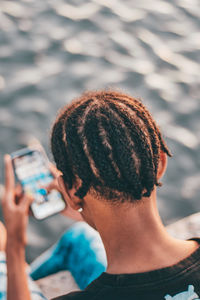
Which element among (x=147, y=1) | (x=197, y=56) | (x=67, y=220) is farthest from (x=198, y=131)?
(x=147, y=1)

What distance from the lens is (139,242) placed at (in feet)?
4.11

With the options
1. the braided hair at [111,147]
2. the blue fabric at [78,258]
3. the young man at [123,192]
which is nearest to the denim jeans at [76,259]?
the blue fabric at [78,258]

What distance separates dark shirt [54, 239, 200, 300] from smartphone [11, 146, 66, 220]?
1143 millimetres

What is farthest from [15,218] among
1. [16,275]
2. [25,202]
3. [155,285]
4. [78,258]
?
[155,285]

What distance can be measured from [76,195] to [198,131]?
7.55 ft

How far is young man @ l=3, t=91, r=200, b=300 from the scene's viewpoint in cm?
118

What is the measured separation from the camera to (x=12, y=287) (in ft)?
5.12

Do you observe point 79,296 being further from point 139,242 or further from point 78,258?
point 78,258

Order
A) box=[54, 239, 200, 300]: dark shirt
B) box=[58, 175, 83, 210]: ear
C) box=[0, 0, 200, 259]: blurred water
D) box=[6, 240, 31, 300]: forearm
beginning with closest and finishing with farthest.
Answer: box=[54, 239, 200, 300]: dark shirt, box=[58, 175, 83, 210]: ear, box=[6, 240, 31, 300]: forearm, box=[0, 0, 200, 259]: blurred water

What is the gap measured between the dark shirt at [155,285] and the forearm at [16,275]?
0.45m

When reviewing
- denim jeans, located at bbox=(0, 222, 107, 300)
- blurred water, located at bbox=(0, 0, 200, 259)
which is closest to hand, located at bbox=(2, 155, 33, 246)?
denim jeans, located at bbox=(0, 222, 107, 300)

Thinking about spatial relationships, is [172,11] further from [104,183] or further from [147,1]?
[104,183]

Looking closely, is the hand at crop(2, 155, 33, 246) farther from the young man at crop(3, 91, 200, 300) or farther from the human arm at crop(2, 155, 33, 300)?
the young man at crop(3, 91, 200, 300)

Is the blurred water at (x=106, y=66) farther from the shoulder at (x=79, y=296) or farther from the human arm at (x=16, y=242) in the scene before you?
the shoulder at (x=79, y=296)
